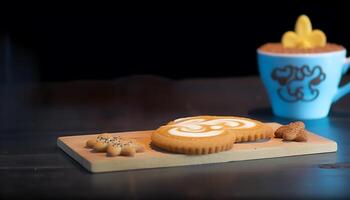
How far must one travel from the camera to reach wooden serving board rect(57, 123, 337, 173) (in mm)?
952

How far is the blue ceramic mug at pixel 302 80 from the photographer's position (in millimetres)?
1265

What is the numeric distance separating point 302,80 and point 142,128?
270 mm

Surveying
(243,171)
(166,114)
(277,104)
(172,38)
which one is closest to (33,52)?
(172,38)

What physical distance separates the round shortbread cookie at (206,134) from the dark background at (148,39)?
26.5 inches

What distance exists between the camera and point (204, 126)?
1056 millimetres

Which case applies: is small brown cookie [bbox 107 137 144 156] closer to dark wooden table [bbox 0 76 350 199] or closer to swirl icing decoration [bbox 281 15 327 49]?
dark wooden table [bbox 0 76 350 199]

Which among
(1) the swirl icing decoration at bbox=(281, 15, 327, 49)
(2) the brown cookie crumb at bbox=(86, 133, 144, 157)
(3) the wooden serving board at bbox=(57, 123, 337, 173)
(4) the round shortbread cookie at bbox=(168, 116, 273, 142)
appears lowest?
(3) the wooden serving board at bbox=(57, 123, 337, 173)

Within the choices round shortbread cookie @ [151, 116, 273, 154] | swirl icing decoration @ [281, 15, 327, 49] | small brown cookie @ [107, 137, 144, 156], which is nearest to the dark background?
swirl icing decoration @ [281, 15, 327, 49]

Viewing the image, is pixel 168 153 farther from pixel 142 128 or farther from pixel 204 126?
pixel 142 128

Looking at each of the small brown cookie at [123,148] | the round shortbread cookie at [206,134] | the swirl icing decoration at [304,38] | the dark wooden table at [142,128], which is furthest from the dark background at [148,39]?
the small brown cookie at [123,148]

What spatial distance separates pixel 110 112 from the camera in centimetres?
137

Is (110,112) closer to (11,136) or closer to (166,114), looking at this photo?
(166,114)

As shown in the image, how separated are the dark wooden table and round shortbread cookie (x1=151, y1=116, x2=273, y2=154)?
3cm

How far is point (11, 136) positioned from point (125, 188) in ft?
1.12
